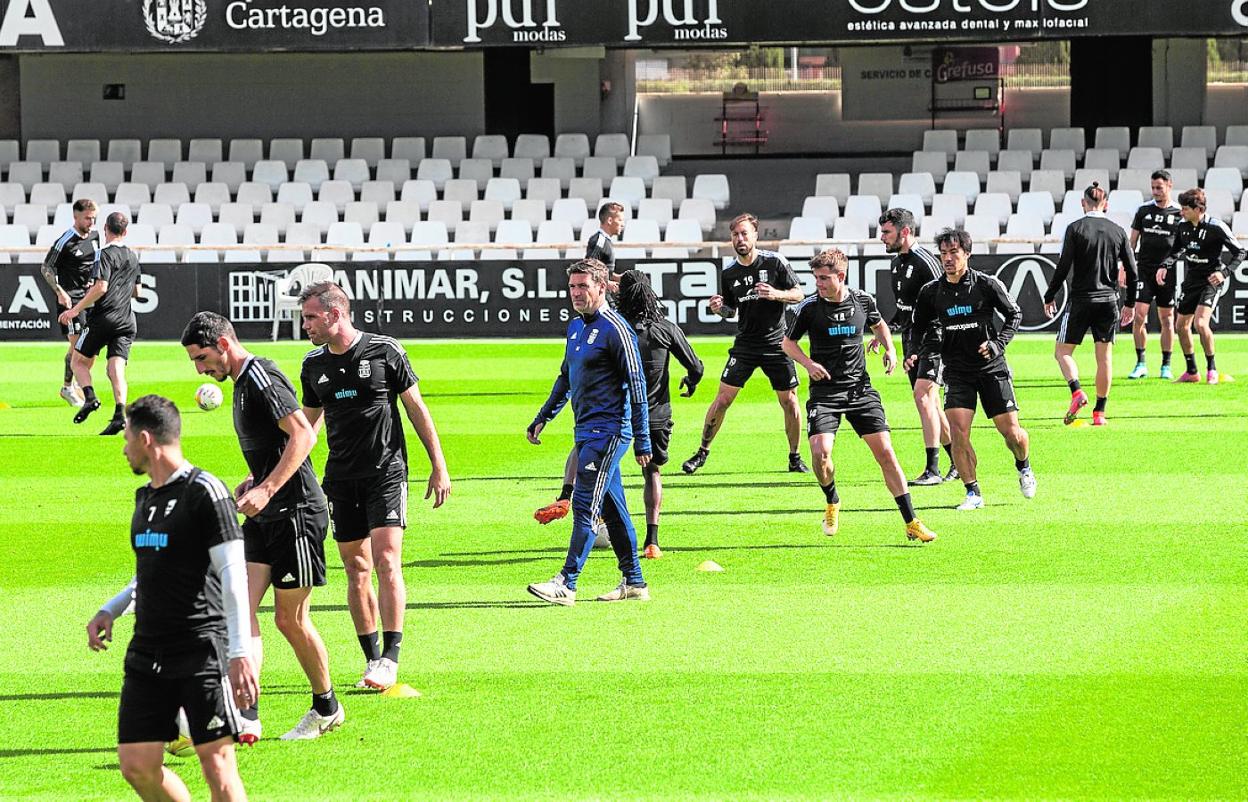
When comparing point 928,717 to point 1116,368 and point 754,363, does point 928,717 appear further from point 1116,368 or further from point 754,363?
point 1116,368

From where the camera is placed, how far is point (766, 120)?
47000 mm

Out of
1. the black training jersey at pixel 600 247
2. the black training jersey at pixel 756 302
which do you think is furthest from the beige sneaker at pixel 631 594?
the black training jersey at pixel 600 247

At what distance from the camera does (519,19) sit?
32.4 meters

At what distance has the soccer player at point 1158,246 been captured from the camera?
2041 cm

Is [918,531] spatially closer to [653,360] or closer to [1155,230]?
[653,360]

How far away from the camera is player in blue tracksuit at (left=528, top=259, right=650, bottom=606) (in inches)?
389

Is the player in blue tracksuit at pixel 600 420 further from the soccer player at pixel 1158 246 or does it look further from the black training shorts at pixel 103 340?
the soccer player at pixel 1158 246

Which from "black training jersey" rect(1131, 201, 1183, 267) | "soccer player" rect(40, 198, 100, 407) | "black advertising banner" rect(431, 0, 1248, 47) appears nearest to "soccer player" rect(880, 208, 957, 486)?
"black training jersey" rect(1131, 201, 1183, 267)

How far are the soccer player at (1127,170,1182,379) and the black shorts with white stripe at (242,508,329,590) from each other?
14.8 metres

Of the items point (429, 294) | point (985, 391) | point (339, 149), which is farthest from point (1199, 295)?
point (339, 149)

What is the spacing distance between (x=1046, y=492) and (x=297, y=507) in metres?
7.71

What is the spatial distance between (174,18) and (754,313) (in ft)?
73.3

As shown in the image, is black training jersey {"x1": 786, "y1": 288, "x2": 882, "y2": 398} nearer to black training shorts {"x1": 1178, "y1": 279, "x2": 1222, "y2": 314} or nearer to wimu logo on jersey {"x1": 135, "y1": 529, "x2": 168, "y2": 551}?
wimu logo on jersey {"x1": 135, "y1": 529, "x2": 168, "y2": 551}

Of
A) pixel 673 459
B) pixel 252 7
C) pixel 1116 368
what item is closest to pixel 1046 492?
pixel 673 459
